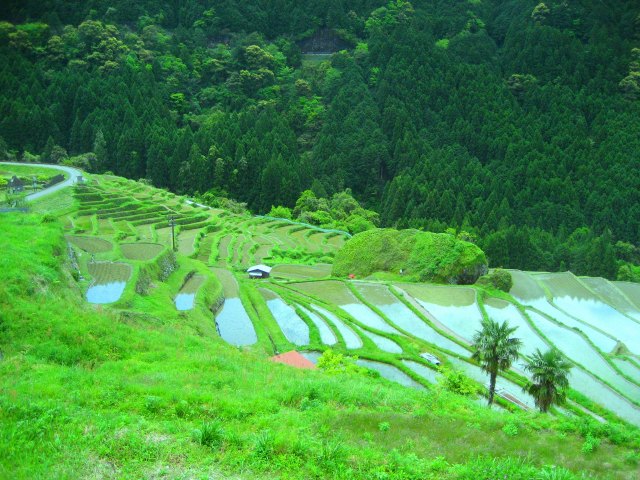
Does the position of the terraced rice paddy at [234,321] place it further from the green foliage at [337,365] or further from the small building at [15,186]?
the small building at [15,186]

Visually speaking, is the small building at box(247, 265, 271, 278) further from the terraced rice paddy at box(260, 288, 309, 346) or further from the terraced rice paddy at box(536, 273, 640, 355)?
the terraced rice paddy at box(536, 273, 640, 355)

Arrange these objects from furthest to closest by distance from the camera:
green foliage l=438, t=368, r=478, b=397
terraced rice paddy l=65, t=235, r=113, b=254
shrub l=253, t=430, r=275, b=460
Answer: terraced rice paddy l=65, t=235, r=113, b=254
green foliage l=438, t=368, r=478, b=397
shrub l=253, t=430, r=275, b=460

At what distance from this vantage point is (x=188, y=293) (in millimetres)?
31812

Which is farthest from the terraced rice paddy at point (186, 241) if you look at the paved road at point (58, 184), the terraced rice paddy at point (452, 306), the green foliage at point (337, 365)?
the green foliage at point (337, 365)

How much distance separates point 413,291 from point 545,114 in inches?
3305

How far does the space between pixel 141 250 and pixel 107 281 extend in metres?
8.72

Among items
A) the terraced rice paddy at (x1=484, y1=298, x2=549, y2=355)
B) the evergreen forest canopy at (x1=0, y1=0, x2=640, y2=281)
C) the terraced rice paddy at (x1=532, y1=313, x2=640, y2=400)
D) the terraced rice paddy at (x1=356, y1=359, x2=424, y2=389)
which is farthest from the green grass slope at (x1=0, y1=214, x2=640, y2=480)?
the evergreen forest canopy at (x1=0, y1=0, x2=640, y2=281)

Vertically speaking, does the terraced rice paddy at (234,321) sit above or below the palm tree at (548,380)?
below

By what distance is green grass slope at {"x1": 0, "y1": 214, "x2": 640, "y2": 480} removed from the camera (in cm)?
977

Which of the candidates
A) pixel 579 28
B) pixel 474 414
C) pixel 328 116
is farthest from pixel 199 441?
pixel 579 28

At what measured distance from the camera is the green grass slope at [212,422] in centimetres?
977

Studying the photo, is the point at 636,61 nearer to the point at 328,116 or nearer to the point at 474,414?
the point at 328,116

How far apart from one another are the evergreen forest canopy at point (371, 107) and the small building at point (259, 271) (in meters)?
31.1

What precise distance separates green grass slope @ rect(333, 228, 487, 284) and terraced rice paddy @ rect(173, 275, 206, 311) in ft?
48.1
